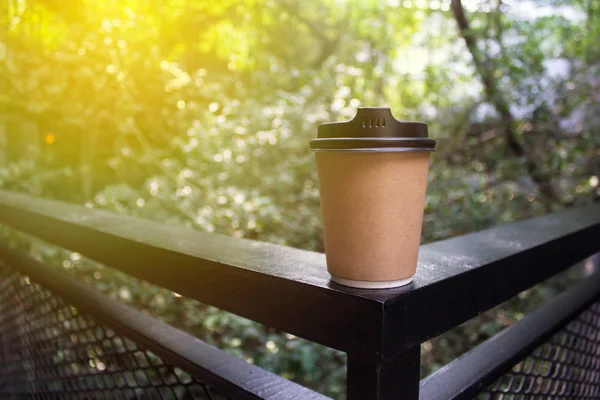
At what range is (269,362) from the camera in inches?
98.6

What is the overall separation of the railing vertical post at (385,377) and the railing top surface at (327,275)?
2cm

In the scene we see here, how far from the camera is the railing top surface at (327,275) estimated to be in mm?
617

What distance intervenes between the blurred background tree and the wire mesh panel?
1.26m

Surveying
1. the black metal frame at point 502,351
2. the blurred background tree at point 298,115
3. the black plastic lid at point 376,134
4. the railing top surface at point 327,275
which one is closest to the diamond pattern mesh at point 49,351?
the railing top surface at point 327,275

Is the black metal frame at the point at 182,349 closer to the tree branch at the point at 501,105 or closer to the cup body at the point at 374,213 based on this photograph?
the cup body at the point at 374,213

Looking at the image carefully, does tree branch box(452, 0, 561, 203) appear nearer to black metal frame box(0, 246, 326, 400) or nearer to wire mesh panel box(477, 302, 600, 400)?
wire mesh panel box(477, 302, 600, 400)

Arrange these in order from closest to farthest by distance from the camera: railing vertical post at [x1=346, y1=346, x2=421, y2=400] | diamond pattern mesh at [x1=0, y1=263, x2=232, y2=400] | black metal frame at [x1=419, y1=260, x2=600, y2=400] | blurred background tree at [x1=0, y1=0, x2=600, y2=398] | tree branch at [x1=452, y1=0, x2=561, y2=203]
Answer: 1. railing vertical post at [x1=346, y1=346, x2=421, y2=400]
2. black metal frame at [x1=419, y1=260, x2=600, y2=400]
3. diamond pattern mesh at [x1=0, y1=263, x2=232, y2=400]
4. blurred background tree at [x1=0, y1=0, x2=600, y2=398]
5. tree branch at [x1=452, y1=0, x2=561, y2=203]

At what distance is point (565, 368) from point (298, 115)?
2.56 meters

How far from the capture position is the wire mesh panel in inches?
44.6

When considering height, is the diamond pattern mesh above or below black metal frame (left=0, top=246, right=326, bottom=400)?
below

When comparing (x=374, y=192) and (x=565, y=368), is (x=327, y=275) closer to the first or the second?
(x=374, y=192)

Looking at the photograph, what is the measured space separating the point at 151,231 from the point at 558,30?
347cm

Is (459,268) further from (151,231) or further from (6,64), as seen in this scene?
(6,64)

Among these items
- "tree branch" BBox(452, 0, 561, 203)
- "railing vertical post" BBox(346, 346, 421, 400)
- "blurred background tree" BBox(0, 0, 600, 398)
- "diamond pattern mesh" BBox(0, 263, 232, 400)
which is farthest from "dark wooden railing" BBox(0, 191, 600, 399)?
"tree branch" BBox(452, 0, 561, 203)
